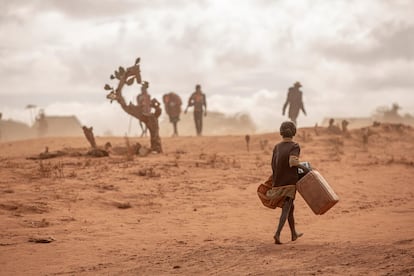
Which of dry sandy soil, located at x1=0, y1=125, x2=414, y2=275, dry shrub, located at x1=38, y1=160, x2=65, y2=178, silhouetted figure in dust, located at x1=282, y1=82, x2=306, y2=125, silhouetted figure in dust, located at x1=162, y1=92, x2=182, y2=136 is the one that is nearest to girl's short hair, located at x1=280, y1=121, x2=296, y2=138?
dry sandy soil, located at x1=0, y1=125, x2=414, y2=275

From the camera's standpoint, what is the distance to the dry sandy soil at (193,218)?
5.18 m

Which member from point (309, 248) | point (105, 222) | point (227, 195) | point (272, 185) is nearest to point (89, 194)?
point (105, 222)

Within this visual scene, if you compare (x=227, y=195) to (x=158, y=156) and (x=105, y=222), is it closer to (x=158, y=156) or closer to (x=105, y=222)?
(x=105, y=222)

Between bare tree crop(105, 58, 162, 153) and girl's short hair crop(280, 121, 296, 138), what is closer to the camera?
girl's short hair crop(280, 121, 296, 138)

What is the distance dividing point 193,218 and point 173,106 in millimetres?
14889

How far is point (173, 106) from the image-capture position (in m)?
22.6

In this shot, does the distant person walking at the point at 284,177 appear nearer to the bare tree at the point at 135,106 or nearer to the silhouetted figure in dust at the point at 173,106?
the bare tree at the point at 135,106

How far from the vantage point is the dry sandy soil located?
5176mm

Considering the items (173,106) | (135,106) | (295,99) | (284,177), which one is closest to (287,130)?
(284,177)

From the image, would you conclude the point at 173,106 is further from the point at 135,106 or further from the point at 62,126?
the point at 62,126

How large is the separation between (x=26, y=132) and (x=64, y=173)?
2071 inches

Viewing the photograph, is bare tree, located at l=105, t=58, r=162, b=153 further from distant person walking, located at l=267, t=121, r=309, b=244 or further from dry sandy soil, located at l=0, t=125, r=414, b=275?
distant person walking, located at l=267, t=121, r=309, b=244

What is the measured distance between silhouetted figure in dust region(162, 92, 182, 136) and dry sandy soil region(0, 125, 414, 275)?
772 cm

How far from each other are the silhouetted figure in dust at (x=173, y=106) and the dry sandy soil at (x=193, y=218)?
7.72 m
